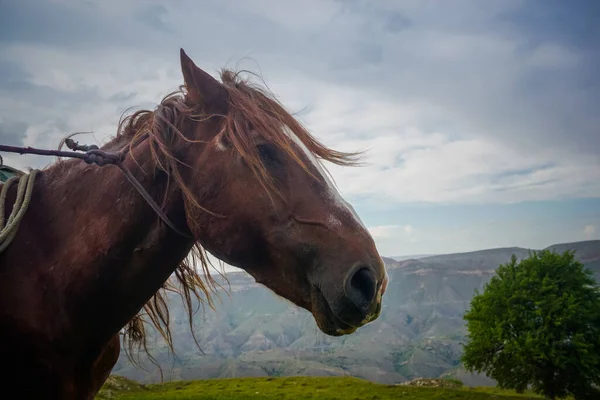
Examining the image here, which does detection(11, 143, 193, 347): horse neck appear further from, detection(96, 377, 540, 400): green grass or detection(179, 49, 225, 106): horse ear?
detection(96, 377, 540, 400): green grass

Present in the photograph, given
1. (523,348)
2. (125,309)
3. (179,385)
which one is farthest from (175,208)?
(179,385)

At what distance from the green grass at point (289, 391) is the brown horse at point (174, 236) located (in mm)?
38473

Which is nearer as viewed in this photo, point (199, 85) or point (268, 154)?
point (268, 154)

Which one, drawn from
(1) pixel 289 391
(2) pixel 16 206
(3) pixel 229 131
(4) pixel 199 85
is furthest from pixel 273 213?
(1) pixel 289 391

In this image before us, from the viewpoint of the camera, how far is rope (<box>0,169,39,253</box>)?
2496 mm

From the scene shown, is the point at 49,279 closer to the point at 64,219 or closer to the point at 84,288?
the point at 84,288

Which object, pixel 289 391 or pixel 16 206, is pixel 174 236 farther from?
pixel 289 391

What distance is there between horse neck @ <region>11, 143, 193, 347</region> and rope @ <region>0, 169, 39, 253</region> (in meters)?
0.11

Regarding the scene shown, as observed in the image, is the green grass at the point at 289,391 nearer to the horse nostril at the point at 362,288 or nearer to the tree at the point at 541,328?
the tree at the point at 541,328

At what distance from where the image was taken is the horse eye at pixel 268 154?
264 centimetres

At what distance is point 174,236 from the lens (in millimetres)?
2693

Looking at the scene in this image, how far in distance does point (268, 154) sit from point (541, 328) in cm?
4350

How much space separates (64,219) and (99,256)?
1.48 ft

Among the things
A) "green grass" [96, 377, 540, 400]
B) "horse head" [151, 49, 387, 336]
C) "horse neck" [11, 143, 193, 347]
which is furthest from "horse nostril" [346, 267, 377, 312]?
"green grass" [96, 377, 540, 400]
